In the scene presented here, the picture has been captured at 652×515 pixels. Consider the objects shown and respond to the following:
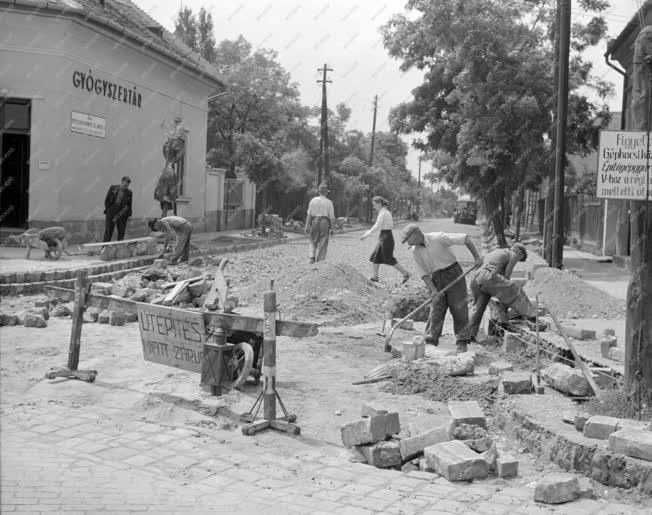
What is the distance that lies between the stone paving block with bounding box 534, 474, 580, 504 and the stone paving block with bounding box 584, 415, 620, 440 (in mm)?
654

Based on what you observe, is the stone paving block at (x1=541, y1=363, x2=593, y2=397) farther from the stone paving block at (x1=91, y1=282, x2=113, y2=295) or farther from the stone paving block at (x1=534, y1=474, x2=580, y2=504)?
the stone paving block at (x1=91, y1=282, x2=113, y2=295)

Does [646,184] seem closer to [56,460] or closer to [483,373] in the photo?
[483,373]

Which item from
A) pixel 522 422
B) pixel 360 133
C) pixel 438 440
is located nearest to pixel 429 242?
pixel 522 422

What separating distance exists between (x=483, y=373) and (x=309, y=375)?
1.70m

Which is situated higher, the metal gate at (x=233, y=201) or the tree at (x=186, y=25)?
the tree at (x=186, y=25)

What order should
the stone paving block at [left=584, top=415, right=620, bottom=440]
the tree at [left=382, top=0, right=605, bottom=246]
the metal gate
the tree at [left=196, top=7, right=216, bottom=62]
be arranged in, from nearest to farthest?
1. the stone paving block at [left=584, top=415, right=620, bottom=440]
2. the tree at [left=382, top=0, right=605, bottom=246]
3. the metal gate
4. the tree at [left=196, top=7, right=216, bottom=62]

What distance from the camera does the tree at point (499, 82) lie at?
70.7 ft

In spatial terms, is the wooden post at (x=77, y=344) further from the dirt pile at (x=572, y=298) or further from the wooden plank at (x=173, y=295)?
the dirt pile at (x=572, y=298)

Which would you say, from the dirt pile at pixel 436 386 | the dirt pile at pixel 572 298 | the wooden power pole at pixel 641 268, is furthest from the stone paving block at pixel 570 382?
the dirt pile at pixel 572 298

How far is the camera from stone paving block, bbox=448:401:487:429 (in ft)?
18.5

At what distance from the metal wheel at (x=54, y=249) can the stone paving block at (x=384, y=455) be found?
10.6 meters

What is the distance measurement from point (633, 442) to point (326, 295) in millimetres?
7177

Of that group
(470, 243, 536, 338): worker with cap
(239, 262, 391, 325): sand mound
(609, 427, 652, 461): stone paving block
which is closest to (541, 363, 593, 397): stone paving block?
(609, 427, 652, 461): stone paving block

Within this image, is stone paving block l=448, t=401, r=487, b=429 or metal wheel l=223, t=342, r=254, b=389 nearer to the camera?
stone paving block l=448, t=401, r=487, b=429
